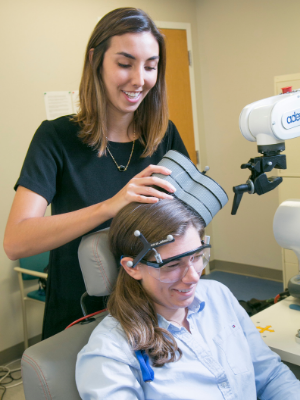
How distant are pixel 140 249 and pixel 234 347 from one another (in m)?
0.44

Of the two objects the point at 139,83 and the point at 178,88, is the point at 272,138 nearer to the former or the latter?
the point at 139,83

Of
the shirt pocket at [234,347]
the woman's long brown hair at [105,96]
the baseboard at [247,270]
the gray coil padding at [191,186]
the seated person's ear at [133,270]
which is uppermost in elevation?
the woman's long brown hair at [105,96]

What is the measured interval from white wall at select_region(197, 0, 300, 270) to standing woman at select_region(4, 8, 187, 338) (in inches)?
106

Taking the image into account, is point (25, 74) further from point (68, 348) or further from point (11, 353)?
point (68, 348)

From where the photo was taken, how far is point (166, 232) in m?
1.07

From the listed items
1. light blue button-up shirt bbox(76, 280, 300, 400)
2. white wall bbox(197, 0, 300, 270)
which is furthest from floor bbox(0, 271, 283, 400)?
light blue button-up shirt bbox(76, 280, 300, 400)

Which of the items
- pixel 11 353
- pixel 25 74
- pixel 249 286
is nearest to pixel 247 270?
pixel 249 286

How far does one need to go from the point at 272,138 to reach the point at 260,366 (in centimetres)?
70

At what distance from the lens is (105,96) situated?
4.37 ft

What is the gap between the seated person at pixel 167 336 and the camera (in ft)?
3.17

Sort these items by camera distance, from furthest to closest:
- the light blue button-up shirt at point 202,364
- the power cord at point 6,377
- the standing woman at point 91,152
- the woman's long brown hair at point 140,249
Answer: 1. the power cord at point 6,377
2. the standing woman at point 91,152
3. the woman's long brown hair at point 140,249
4. the light blue button-up shirt at point 202,364

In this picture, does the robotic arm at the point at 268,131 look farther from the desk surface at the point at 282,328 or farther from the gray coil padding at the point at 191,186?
the desk surface at the point at 282,328

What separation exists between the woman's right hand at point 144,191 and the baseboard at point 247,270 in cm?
323

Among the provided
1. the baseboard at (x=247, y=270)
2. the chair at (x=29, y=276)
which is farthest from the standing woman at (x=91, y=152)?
the baseboard at (x=247, y=270)
